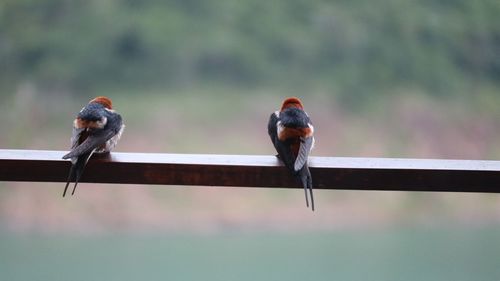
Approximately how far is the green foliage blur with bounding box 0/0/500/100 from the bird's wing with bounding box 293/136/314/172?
772 millimetres

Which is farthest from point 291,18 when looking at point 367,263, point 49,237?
point 49,237

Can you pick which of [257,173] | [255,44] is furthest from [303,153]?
[255,44]

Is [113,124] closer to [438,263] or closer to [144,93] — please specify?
[144,93]

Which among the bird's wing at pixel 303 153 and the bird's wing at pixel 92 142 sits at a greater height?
the bird's wing at pixel 303 153

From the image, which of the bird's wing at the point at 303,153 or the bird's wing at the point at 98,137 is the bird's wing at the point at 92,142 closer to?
the bird's wing at the point at 98,137

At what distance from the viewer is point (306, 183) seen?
102 centimetres

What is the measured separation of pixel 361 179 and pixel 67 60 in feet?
4.10

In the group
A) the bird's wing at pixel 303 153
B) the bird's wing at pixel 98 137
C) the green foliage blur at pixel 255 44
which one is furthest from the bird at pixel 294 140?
the green foliage blur at pixel 255 44

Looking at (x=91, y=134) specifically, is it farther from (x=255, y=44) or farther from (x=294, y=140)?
(x=255, y=44)

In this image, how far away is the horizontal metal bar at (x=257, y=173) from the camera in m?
1.04

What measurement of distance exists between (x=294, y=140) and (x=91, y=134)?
41 cm

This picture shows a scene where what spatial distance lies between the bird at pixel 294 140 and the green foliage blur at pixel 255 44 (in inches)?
24.3

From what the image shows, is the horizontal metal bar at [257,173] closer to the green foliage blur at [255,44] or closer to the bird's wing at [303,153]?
the bird's wing at [303,153]

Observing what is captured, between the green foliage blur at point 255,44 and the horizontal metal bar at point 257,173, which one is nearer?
the horizontal metal bar at point 257,173
